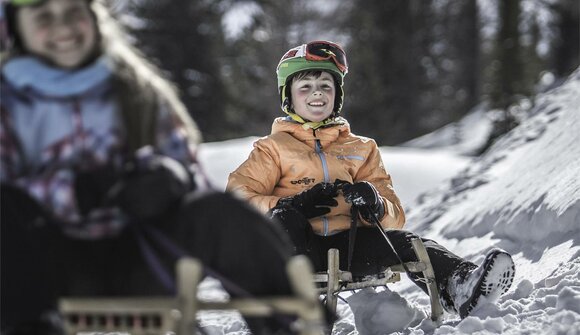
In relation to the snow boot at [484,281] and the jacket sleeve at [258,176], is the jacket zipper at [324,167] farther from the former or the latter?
the snow boot at [484,281]

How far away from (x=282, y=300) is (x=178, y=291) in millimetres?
262

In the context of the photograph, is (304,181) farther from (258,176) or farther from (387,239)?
(387,239)

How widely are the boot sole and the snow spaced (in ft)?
0.19

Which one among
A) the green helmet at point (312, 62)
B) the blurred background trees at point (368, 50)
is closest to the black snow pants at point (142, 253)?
the green helmet at point (312, 62)

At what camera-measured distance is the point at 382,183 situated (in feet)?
12.4

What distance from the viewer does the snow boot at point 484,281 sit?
120 inches

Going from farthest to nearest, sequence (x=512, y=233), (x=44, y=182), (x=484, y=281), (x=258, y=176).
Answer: (x=512, y=233), (x=258, y=176), (x=484, y=281), (x=44, y=182)

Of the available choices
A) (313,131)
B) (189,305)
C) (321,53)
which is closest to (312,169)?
(313,131)

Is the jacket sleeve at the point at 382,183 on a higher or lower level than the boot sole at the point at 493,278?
higher

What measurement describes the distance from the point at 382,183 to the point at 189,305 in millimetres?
2025

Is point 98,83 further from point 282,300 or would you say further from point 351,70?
point 351,70

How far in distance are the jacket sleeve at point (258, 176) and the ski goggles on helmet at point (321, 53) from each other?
49 centimetres

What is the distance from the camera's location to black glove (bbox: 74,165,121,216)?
2070mm

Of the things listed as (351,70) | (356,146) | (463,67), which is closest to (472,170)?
(356,146)
